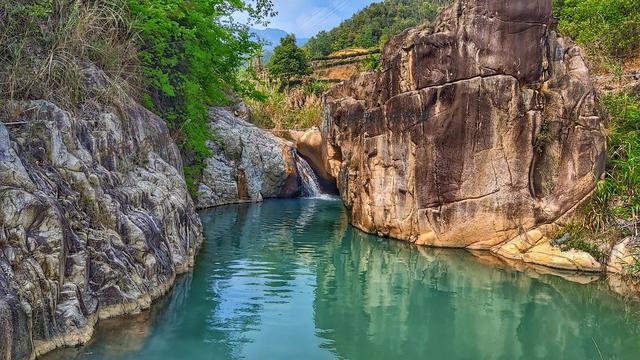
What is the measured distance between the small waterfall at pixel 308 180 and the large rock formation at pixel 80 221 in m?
15.5

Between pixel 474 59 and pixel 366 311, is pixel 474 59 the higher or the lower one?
the higher one

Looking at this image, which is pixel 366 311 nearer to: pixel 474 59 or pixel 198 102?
pixel 474 59

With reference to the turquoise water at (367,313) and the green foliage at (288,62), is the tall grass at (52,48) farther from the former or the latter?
the green foliage at (288,62)

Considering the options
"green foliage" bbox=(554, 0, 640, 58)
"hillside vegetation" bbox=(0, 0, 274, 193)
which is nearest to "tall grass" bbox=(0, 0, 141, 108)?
"hillside vegetation" bbox=(0, 0, 274, 193)

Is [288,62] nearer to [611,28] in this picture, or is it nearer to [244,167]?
[244,167]

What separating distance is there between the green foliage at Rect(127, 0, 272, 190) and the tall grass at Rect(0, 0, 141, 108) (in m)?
1.38

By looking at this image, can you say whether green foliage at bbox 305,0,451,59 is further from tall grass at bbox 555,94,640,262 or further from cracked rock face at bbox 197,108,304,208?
tall grass at bbox 555,94,640,262

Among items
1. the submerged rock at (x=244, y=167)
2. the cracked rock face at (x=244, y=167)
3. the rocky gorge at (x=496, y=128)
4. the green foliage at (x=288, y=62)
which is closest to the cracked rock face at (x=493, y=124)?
the rocky gorge at (x=496, y=128)

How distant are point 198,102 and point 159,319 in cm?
751

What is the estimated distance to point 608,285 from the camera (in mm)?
9234

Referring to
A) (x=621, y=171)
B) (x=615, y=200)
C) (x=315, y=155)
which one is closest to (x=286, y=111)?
(x=315, y=155)

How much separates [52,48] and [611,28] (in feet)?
50.2

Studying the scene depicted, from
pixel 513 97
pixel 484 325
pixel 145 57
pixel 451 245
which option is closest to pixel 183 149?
pixel 145 57

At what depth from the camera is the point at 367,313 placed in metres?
7.66
